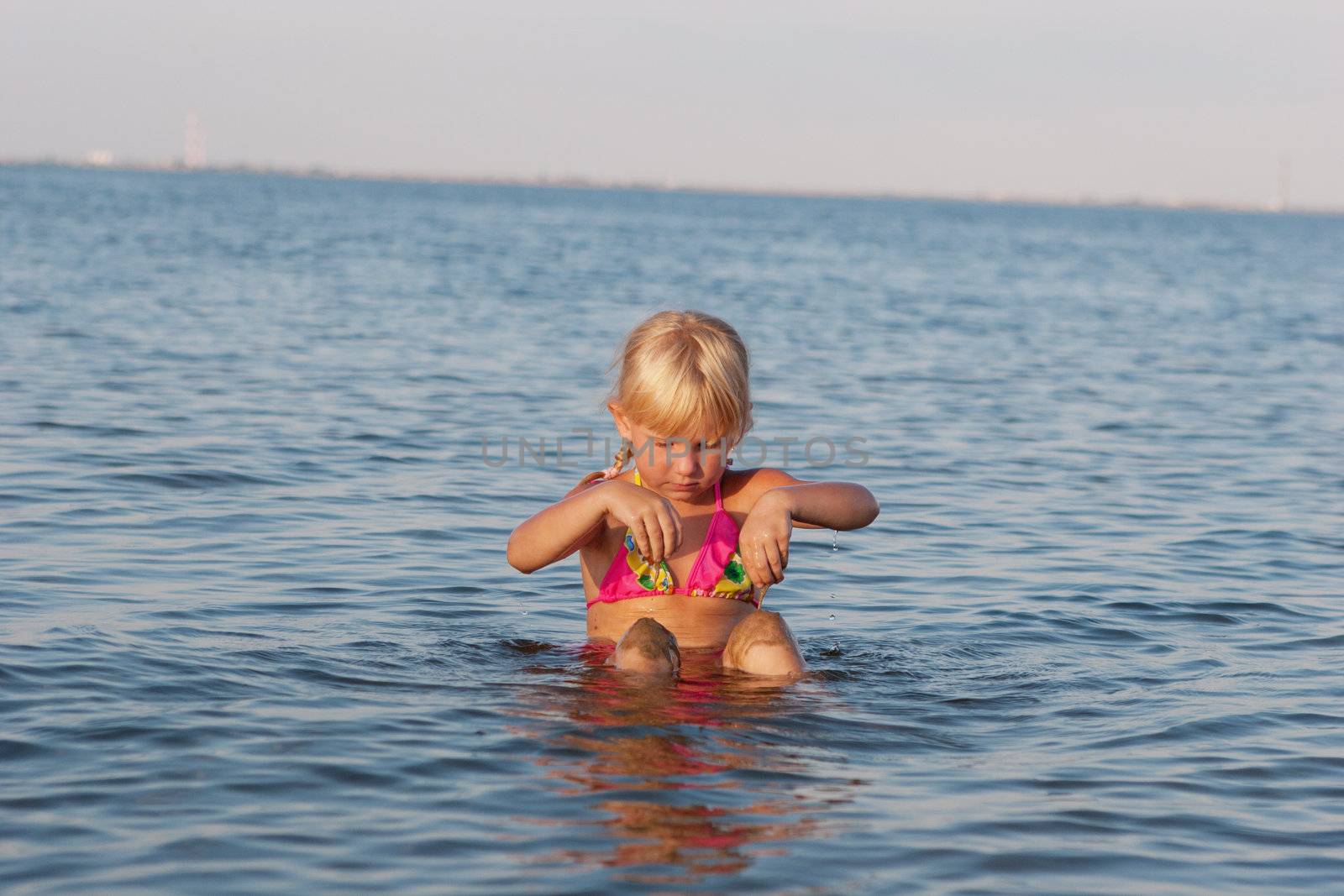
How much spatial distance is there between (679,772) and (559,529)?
998 millimetres

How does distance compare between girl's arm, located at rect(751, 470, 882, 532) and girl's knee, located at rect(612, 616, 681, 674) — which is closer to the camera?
girl's arm, located at rect(751, 470, 882, 532)

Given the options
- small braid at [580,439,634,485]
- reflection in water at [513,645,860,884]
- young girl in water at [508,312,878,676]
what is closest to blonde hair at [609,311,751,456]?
young girl in water at [508,312,878,676]

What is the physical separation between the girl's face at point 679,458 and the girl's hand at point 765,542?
0.32m

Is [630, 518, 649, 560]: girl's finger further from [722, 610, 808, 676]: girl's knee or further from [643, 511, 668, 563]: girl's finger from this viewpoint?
[722, 610, 808, 676]: girl's knee

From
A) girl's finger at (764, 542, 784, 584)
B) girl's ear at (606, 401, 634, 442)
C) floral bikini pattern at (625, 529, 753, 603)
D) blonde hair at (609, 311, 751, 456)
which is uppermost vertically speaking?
blonde hair at (609, 311, 751, 456)

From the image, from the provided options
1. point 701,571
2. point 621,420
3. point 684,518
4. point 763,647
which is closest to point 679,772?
point 763,647

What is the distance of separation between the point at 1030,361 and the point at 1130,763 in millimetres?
15807

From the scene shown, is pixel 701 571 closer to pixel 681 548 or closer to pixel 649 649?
pixel 681 548

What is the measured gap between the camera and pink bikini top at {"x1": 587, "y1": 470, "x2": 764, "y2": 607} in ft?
17.8

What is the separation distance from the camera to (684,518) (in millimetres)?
5438

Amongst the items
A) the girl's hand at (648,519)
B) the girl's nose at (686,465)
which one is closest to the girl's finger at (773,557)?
the girl's hand at (648,519)

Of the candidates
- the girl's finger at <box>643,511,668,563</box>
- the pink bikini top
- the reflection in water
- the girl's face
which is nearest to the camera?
the reflection in water

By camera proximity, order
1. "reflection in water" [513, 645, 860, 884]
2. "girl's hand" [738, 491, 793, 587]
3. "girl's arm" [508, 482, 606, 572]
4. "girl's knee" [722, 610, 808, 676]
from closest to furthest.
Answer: "reflection in water" [513, 645, 860, 884] → "girl's hand" [738, 491, 793, 587] → "girl's arm" [508, 482, 606, 572] → "girl's knee" [722, 610, 808, 676]

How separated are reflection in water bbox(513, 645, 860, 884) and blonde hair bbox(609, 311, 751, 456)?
920 mm
